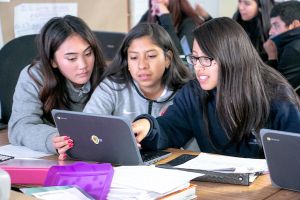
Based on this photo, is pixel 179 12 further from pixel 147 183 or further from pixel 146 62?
pixel 147 183

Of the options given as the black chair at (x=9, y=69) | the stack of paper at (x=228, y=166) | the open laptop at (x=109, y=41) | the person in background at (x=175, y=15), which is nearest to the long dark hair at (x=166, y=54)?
the stack of paper at (x=228, y=166)

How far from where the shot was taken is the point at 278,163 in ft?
4.28

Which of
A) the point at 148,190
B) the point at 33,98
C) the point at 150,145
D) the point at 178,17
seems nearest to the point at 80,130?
the point at 150,145

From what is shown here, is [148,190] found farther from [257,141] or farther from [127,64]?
[127,64]

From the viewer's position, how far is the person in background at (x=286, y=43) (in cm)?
299

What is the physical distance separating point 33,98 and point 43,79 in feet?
0.29

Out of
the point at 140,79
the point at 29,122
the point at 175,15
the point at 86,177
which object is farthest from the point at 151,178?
the point at 175,15

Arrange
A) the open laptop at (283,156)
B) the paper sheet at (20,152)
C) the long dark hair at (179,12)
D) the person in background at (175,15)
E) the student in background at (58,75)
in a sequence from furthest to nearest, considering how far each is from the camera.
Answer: the long dark hair at (179,12) < the person in background at (175,15) < the student in background at (58,75) < the paper sheet at (20,152) < the open laptop at (283,156)

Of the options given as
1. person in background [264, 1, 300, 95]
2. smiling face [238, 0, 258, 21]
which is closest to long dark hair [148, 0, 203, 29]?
smiling face [238, 0, 258, 21]

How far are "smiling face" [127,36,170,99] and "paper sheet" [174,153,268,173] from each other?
0.44 meters

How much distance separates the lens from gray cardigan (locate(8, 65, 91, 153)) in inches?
71.7

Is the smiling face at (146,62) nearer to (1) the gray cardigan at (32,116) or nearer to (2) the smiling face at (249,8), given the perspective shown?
(1) the gray cardigan at (32,116)

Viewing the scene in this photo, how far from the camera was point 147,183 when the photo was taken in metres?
1.28

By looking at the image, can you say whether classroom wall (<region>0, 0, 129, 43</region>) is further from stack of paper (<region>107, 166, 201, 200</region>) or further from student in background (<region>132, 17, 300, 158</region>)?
stack of paper (<region>107, 166, 201, 200</region>)
